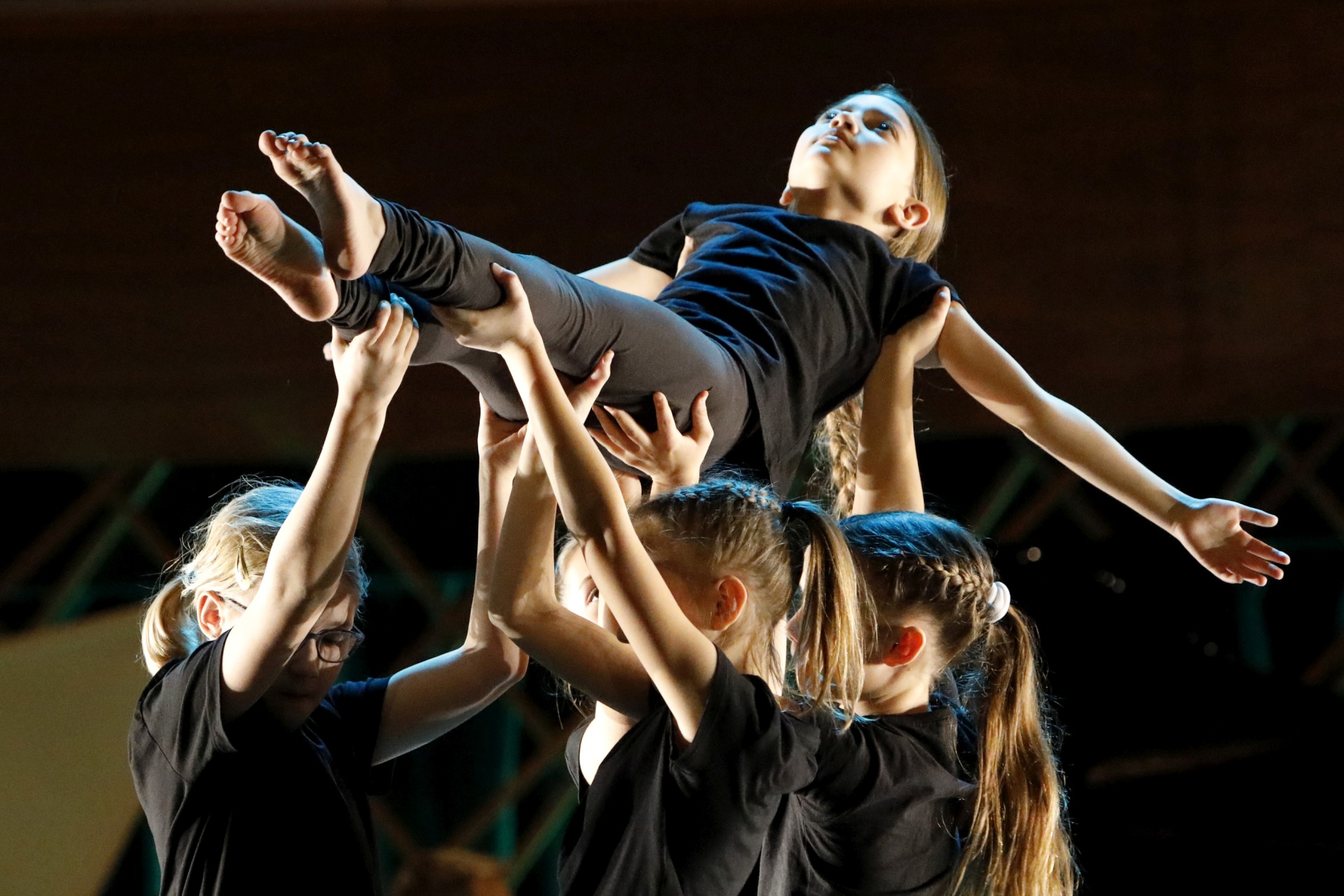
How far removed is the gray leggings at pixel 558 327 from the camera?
32.9 inches

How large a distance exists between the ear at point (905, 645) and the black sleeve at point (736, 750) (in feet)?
0.44

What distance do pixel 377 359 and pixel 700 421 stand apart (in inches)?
11.4

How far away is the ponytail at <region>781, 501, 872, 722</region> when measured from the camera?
2.88 ft

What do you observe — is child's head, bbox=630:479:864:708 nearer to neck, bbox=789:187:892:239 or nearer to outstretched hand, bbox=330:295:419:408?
outstretched hand, bbox=330:295:419:408

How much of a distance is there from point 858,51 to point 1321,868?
1.20m

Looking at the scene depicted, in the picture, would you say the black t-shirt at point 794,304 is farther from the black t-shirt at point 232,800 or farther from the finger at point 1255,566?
the black t-shirt at point 232,800

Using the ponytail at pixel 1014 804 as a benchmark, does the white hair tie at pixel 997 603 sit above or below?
above

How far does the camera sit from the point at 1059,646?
182cm

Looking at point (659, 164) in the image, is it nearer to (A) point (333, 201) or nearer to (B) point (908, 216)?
(B) point (908, 216)

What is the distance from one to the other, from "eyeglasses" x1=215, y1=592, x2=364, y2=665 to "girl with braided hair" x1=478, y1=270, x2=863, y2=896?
0.33 feet

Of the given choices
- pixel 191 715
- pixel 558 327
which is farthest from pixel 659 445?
pixel 191 715

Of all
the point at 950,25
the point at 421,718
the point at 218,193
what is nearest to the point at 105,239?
the point at 218,193

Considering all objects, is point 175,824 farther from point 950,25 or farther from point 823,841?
point 950,25

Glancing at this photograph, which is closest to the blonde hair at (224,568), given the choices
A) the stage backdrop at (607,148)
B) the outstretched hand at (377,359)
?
the outstretched hand at (377,359)
